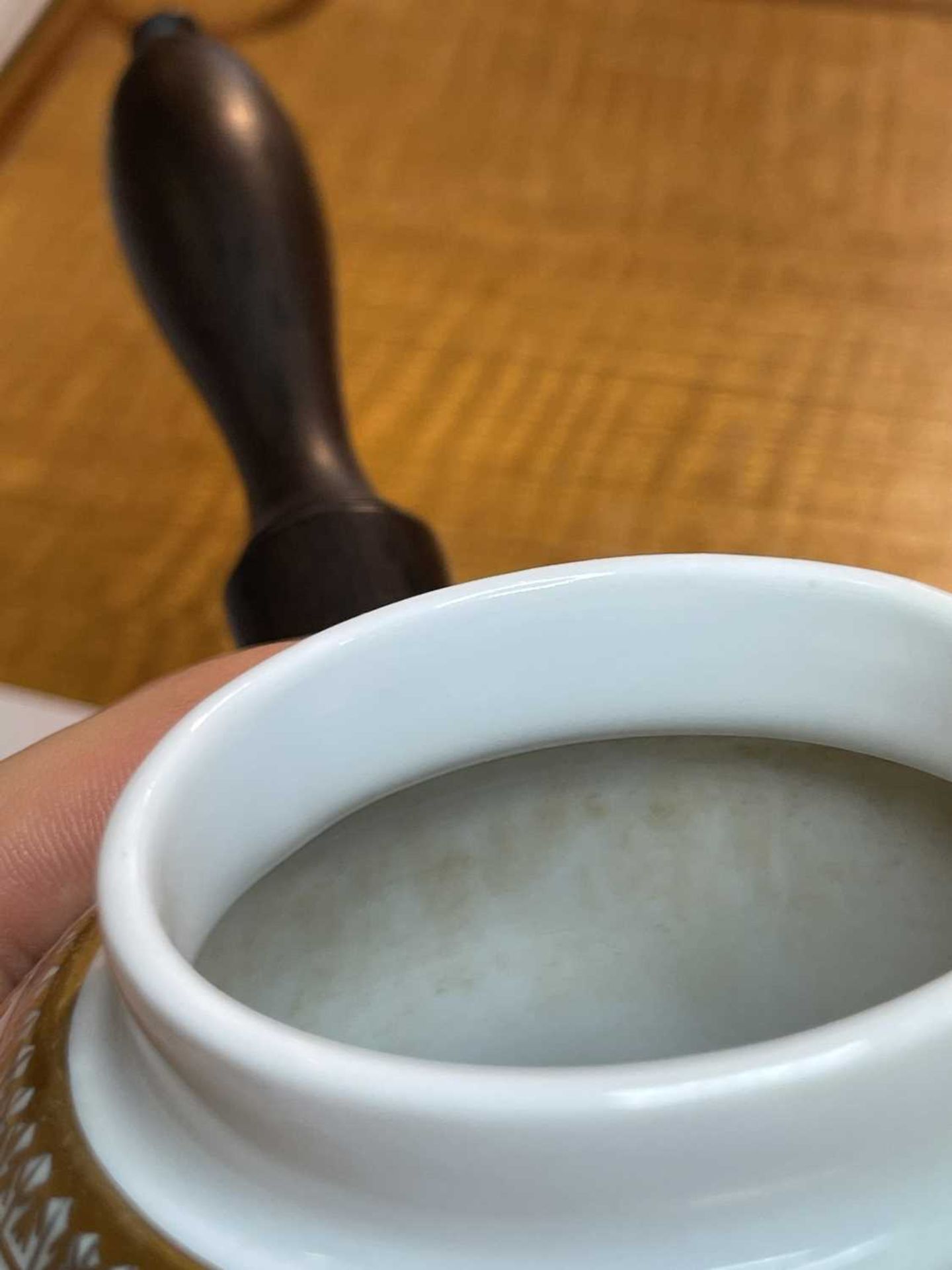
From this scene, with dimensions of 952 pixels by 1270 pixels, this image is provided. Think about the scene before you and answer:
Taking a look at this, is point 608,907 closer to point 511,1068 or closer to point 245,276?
point 511,1068

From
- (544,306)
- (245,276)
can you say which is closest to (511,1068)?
(245,276)

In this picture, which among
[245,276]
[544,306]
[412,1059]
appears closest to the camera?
[412,1059]

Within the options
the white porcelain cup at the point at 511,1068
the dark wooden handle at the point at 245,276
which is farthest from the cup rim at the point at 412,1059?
the dark wooden handle at the point at 245,276

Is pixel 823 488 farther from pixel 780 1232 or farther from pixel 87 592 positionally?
pixel 780 1232

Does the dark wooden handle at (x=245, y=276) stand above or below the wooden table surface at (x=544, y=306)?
above

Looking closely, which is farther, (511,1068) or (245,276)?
(245,276)

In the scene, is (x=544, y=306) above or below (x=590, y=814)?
below

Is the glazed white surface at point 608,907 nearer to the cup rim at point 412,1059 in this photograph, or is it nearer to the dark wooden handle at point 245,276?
the cup rim at point 412,1059
